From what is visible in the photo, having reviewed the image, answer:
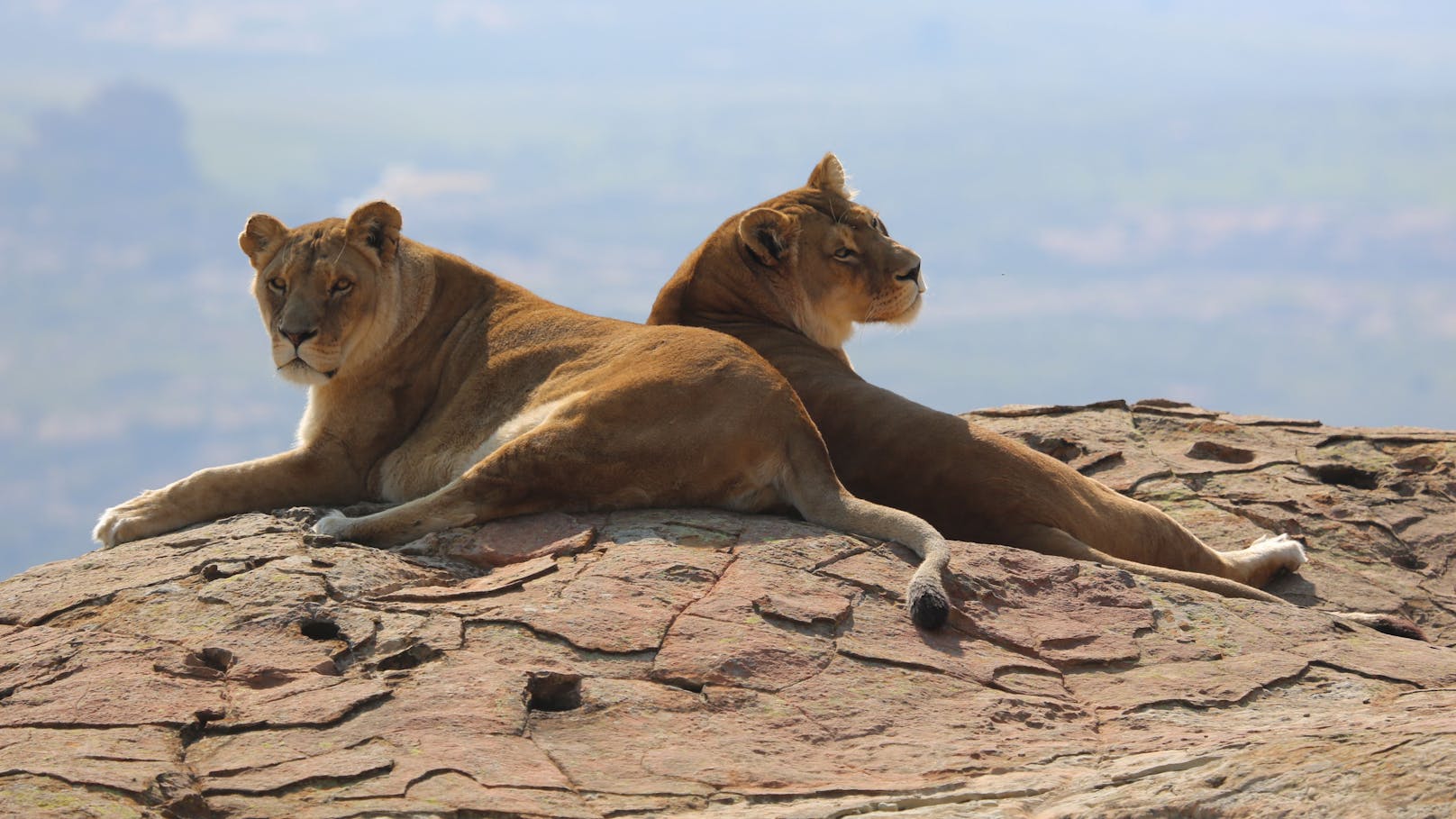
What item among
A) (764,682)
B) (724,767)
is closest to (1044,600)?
(764,682)

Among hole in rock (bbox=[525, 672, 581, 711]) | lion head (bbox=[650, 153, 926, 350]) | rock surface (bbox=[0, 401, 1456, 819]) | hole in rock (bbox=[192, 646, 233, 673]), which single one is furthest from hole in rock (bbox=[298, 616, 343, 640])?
lion head (bbox=[650, 153, 926, 350])

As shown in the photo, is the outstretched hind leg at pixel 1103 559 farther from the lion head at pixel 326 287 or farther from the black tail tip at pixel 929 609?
the lion head at pixel 326 287

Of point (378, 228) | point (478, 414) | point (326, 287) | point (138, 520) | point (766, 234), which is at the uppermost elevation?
point (766, 234)

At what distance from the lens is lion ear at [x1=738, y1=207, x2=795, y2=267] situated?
8.70m

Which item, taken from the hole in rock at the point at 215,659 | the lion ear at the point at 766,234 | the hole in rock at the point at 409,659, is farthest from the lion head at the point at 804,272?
the hole in rock at the point at 215,659

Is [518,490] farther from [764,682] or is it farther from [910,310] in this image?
[910,310]

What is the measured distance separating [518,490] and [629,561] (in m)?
0.78

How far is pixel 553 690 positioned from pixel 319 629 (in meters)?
0.97

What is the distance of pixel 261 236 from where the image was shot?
25.5 feet

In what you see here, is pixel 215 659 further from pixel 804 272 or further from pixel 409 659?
pixel 804 272

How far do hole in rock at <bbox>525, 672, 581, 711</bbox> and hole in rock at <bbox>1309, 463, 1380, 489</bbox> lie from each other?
6.10 metres

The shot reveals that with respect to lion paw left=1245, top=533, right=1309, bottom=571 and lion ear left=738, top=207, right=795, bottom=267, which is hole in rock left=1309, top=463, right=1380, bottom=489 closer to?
lion paw left=1245, top=533, right=1309, bottom=571

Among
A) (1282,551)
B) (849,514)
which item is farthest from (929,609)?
(1282,551)

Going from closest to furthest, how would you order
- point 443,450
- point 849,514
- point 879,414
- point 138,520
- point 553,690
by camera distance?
point 553,690, point 849,514, point 138,520, point 443,450, point 879,414
